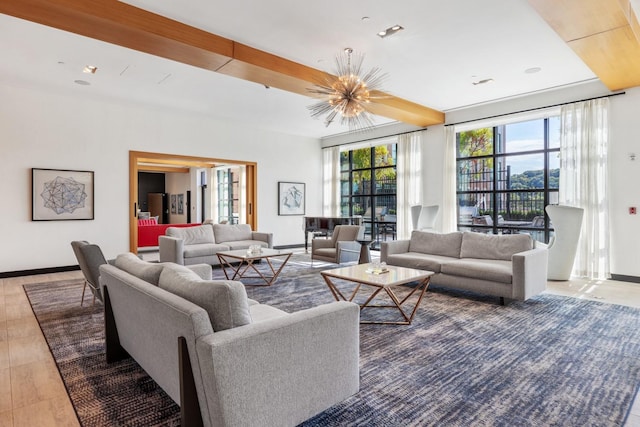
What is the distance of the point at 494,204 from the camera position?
7449mm

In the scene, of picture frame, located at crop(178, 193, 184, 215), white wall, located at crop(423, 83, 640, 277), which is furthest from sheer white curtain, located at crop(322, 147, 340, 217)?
picture frame, located at crop(178, 193, 184, 215)

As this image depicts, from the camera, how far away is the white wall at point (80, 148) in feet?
20.2

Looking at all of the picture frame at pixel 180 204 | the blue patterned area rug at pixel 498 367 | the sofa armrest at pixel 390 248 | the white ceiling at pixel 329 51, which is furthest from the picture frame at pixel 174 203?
the blue patterned area rug at pixel 498 367

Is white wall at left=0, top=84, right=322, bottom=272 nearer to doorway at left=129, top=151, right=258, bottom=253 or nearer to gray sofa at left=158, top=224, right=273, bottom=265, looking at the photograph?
doorway at left=129, top=151, right=258, bottom=253

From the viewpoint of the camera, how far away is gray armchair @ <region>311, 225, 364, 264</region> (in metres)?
6.64

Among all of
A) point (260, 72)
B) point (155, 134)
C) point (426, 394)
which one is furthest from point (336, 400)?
point (155, 134)

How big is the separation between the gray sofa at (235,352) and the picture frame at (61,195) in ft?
18.0

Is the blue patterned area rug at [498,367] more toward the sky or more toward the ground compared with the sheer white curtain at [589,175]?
more toward the ground

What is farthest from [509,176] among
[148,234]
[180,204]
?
[180,204]

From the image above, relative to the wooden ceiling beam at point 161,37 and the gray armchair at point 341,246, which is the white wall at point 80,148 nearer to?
the gray armchair at point 341,246

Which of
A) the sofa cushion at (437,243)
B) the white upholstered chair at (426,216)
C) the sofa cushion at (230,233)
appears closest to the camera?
the sofa cushion at (437,243)

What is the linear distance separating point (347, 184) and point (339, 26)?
258 inches

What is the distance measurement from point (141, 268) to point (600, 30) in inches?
198

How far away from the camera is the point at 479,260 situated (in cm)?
505
